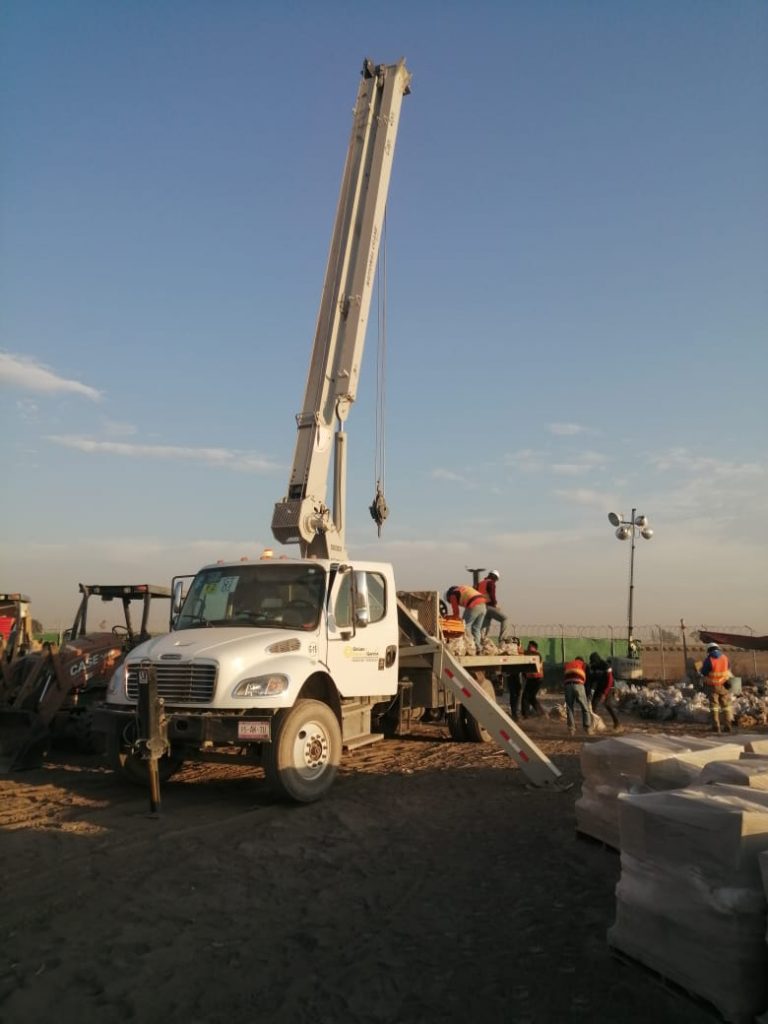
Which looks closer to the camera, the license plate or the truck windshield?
the license plate

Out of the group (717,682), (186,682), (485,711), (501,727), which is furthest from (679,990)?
(717,682)

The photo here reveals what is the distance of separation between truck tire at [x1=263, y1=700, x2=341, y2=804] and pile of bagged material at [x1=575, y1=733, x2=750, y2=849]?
281 centimetres

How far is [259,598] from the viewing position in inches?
360

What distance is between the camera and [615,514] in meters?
25.8

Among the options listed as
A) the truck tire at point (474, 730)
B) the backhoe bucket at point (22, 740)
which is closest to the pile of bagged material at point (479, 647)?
the truck tire at point (474, 730)

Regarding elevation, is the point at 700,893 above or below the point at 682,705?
below

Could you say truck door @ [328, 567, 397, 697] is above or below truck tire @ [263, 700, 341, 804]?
above

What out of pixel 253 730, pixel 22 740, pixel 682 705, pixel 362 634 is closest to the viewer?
pixel 253 730

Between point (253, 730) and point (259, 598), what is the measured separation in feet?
6.15

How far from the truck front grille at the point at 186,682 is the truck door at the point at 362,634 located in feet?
4.76

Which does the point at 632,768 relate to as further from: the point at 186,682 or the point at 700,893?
the point at 186,682

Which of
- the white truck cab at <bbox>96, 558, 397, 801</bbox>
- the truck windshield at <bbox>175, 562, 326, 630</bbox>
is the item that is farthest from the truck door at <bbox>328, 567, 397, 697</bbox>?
the truck windshield at <bbox>175, 562, 326, 630</bbox>

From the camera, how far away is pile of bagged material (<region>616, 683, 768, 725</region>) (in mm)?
18031

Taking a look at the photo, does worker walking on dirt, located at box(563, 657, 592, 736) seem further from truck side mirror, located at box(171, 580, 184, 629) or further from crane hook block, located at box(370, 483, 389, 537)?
truck side mirror, located at box(171, 580, 184, 629)
